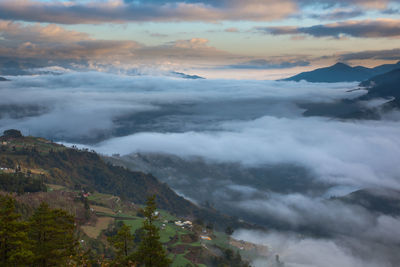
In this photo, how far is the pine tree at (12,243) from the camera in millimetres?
36031

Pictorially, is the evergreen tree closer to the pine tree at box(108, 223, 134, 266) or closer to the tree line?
the tree line

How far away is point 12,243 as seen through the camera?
1432 inches

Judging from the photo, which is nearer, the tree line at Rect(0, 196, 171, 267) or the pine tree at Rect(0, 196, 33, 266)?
the pine tree at Rect(0, 196, 33, 266)

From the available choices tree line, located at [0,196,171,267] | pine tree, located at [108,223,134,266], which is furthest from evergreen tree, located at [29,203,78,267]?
pine tree, located at [108,223,134,266]

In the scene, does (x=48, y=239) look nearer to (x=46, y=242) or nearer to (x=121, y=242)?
(x=46, y=242)

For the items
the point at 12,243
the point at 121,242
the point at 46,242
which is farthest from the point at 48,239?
the point at 121,242

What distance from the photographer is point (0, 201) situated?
4166 centimetres

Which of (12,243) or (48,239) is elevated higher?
(12,243)

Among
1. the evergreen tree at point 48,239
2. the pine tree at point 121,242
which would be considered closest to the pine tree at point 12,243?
the evergreen tree at point 48,239

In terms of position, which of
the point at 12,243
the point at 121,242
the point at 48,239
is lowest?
the point at 121,242

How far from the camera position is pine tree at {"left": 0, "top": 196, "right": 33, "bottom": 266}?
3603cm

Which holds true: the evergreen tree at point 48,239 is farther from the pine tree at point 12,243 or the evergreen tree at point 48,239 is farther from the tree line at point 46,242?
the pine tree at point 12,243

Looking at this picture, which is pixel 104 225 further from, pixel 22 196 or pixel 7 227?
pixel 7 227

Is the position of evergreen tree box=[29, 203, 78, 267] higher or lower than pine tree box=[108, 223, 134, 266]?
higher
